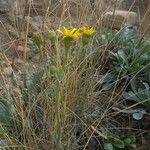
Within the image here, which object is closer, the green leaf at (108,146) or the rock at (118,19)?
the green leaf at (108,146)

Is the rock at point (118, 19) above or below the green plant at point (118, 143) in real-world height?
above

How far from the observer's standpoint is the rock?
227 centimetres

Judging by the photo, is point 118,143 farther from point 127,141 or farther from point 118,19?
point 118,19

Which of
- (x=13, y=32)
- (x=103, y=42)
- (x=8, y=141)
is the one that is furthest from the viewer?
(x=13, y=32)

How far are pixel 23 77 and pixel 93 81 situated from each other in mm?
313

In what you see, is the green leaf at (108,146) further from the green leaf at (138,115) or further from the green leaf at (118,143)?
the green leaf at (138,115)

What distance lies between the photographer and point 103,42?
2092mm

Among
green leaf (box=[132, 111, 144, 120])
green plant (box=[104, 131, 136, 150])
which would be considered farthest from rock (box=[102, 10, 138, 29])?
green plant (box=[104, 131, 136, 150])

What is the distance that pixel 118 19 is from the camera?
267 cm

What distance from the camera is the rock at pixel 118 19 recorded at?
7.44 feet

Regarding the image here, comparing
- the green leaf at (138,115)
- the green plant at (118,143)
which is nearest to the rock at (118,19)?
the green leaf at (138,115)

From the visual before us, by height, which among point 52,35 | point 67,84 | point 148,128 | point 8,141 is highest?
point 52,35

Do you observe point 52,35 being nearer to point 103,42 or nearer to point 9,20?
point 103,42

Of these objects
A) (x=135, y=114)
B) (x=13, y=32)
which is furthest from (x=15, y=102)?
(x=13, y=32)
